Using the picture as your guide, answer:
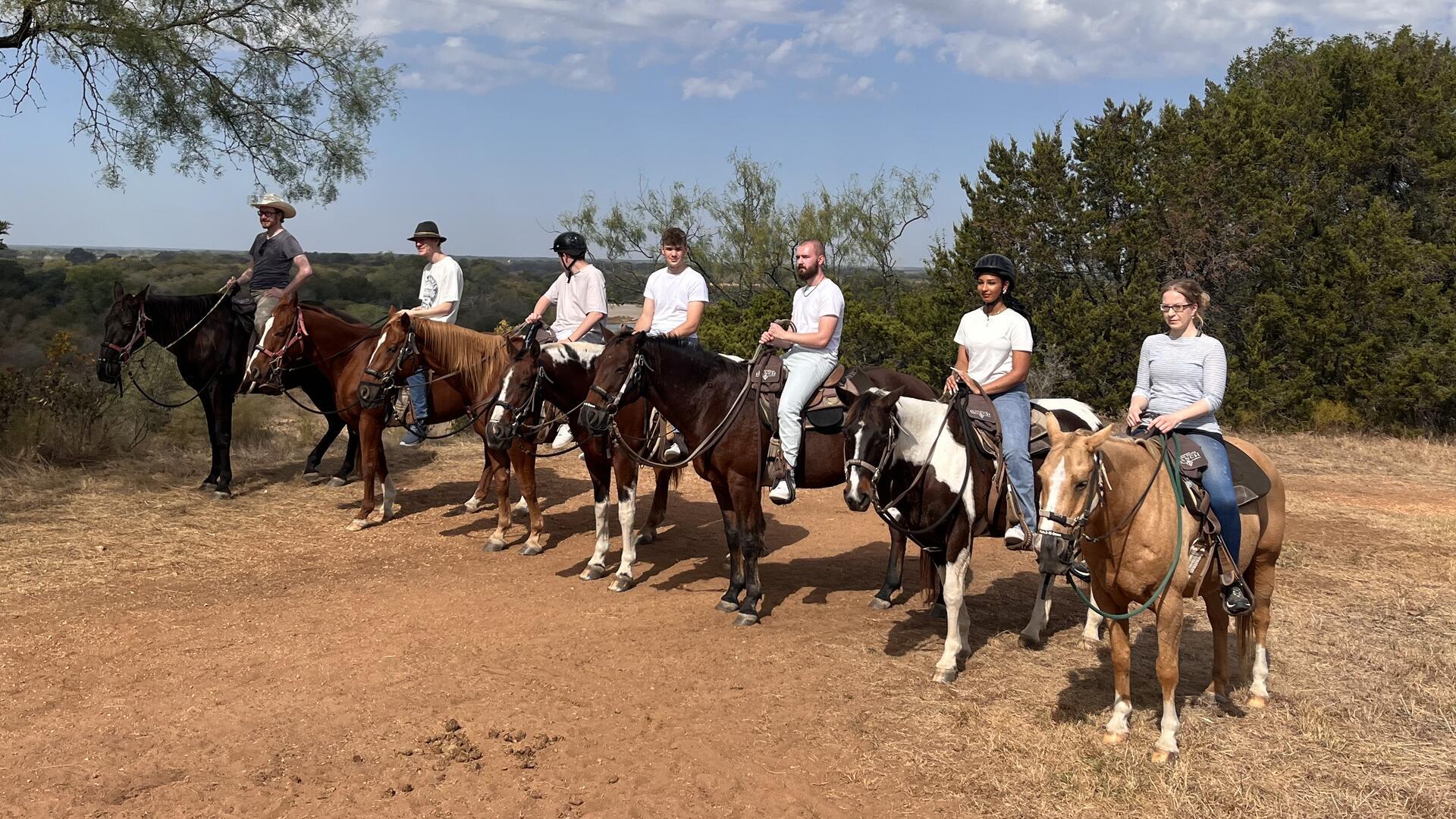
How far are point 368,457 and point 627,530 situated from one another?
3.10m

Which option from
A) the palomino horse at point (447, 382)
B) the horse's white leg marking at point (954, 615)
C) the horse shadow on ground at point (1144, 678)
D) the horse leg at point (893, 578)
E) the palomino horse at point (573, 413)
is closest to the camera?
the horse shadow on ground at point (1144, 678)

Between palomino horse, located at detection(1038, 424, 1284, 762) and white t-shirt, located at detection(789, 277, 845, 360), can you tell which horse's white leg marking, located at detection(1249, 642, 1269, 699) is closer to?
palomino horse, located at detection(1038, 424, 1284, 762)

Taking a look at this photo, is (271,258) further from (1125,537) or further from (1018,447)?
(1125,537)

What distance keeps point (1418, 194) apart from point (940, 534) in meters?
19.6

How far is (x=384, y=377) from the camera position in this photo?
29.2 ft

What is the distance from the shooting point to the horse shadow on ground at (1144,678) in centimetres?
544

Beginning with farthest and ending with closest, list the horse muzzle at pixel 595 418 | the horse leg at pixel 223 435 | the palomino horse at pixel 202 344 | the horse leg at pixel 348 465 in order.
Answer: the horse leg at pixel 348 465 → the horse leg at pixel 223 435 → the palomino horse at pixel 202 344 → the horse muzzle at pixel 595 418

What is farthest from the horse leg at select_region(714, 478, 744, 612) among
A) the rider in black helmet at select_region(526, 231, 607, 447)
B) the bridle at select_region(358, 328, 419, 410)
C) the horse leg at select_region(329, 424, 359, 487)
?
the horse leg at select_region(329, 424, 359, 487)

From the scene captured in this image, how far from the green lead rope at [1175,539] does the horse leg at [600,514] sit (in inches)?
165

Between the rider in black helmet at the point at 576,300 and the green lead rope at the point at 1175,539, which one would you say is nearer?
the green lead rope at the point at 1175,539

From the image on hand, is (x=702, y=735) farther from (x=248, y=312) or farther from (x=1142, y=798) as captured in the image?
(x=248, y=312)

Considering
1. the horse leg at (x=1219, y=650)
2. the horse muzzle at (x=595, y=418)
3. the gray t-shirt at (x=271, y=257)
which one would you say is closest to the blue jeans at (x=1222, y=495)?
the horse leg at (x=1219, y=650)

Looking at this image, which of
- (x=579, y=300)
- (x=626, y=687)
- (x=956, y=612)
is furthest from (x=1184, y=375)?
(x=579, y=300)

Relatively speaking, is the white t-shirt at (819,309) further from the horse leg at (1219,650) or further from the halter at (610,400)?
the horse leg at (1219,650)
